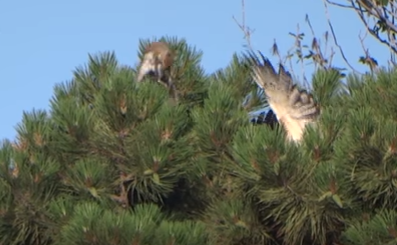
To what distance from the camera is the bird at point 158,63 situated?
25.5 feet

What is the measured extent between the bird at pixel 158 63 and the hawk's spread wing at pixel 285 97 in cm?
54

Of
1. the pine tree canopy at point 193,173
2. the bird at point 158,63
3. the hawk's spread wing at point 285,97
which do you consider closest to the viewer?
the pine tree canopy at point 193,173

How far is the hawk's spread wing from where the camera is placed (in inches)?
312

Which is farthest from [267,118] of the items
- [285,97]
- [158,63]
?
[158,63]

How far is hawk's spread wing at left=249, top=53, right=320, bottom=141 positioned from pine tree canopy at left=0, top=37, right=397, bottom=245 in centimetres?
56

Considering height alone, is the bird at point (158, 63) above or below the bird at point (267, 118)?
above

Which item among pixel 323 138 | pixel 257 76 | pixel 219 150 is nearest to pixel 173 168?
pixel 219 150

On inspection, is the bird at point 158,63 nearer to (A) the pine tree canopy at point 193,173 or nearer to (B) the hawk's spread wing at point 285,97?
(A) the pine tree canopy at point 193,173

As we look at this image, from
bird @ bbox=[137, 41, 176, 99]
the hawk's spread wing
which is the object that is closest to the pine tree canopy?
bird @ bbox=[137, 41, 176, 99]

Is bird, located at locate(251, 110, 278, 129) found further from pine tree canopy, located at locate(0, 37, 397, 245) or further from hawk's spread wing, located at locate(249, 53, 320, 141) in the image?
pine tree canopy, located at locate(0, 37, 397, 245)

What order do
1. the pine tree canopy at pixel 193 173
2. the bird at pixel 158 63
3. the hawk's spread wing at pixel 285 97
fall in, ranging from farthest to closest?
1. the hawk's spread wing at pixel 285 97
2. the bird at pixel 158 63
3. the pine tree canopy at pixel 193 173

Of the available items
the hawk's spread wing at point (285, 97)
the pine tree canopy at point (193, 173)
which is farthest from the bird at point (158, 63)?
the hawk's spread wing at point (285, 97)

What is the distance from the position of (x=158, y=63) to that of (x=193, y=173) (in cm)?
102

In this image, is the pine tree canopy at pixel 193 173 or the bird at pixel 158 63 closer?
the pine tree canopy at pixel 193 173
